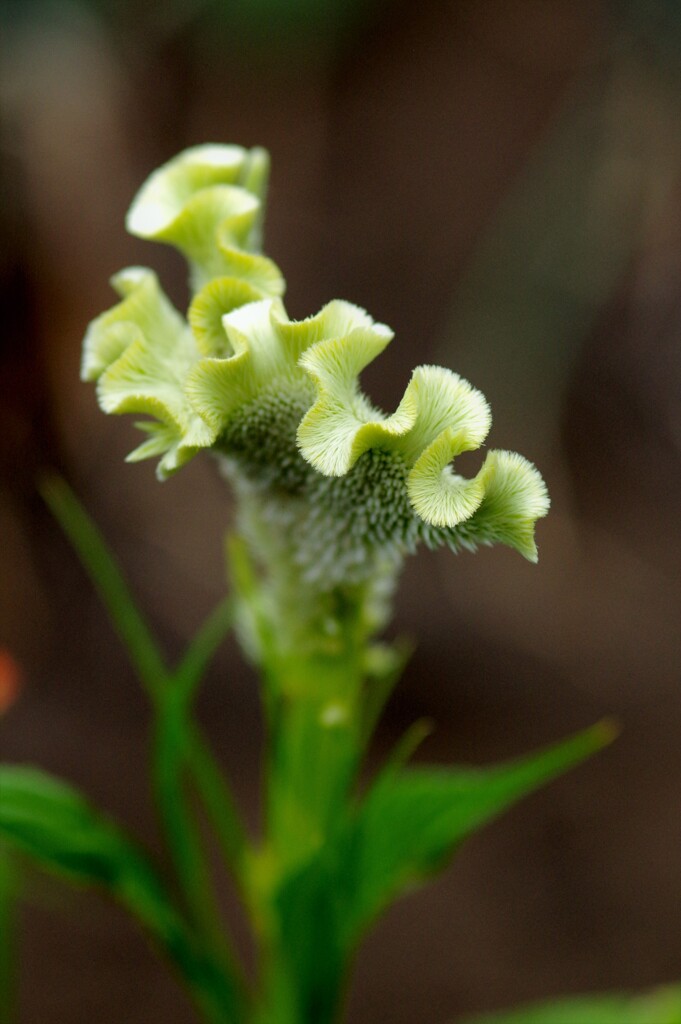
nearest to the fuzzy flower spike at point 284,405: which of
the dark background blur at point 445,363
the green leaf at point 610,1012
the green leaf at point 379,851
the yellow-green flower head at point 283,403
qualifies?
the yellow-green flower head at point 283,403

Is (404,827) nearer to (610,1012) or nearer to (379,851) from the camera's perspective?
(379,851)

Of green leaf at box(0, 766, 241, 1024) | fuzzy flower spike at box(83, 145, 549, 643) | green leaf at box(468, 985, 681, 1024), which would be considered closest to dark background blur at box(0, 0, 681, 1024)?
green leaf at box(468, 985, 681, 1024)

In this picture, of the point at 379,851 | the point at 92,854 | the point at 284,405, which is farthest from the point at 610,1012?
the point at 284,405

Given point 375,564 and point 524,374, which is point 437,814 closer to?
point 375,564

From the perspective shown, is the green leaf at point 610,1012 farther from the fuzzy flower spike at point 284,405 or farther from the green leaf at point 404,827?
the fuzzy flower spike at point 284,405

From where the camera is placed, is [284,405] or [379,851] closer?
[284,405]

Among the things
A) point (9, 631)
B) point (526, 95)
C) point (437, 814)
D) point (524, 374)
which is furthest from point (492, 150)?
point (437, 814)
